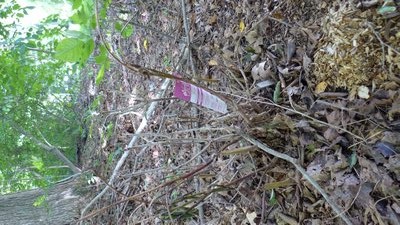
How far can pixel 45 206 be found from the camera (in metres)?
2.83

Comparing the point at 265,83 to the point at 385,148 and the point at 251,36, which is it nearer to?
the point at 251,36

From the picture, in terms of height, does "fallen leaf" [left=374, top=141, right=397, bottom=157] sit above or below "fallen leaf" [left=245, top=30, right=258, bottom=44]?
below

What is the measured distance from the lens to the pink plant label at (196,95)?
4.77ft

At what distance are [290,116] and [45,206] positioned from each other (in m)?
1.95

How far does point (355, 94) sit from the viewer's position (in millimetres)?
1333

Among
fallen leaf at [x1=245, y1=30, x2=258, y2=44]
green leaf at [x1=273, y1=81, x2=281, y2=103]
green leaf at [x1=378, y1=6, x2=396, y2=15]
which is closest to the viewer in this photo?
green leaf at [x1=378, y1=6, x2=396, y2=15]

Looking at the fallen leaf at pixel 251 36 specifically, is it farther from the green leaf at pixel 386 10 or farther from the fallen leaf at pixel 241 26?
the green leaf at pixel 386 10

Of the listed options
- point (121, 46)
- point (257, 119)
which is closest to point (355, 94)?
point (257, 119)

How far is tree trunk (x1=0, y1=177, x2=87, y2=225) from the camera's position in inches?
111

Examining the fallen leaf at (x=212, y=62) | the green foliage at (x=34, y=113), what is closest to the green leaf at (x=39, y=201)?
the green foliage at (x=34, y=113)

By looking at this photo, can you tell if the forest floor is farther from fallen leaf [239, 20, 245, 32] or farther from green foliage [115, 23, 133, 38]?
green foliage [115, 23, 133, 38]

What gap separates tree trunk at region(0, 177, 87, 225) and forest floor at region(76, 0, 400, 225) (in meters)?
0.77

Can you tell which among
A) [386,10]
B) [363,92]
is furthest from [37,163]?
[386,10]

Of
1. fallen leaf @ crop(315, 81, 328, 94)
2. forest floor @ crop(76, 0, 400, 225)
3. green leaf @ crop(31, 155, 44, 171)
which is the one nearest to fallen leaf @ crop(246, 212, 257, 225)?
forest floor @ crop(76, 0, 400, 225)
